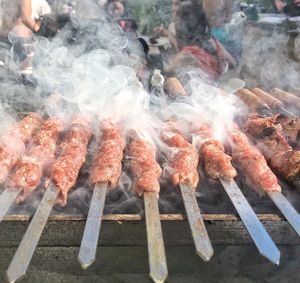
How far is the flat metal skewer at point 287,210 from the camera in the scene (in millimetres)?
2469

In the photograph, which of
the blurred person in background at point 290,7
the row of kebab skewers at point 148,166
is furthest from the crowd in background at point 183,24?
the row of kebab skewers at point 148,166

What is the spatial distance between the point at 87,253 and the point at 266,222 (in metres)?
1.17

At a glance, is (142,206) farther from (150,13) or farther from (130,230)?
(150,13)

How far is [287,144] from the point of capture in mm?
3586

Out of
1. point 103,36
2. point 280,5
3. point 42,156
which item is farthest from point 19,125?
point 280,5

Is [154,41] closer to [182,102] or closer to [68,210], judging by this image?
[182,102]

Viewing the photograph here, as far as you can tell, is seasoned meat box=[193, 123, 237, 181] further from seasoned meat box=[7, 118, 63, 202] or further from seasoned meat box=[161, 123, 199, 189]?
seasoned meat box=[7, 118, 63, 202]

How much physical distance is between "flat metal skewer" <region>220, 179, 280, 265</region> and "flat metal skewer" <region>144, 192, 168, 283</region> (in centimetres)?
53

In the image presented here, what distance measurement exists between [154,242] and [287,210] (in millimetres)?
967

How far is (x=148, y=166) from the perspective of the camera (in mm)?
2992

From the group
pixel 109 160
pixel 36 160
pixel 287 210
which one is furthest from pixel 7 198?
pixel 287 210

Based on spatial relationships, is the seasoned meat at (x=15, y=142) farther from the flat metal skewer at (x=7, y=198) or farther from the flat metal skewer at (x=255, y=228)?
the flat metal skewer at (x=255, y=228)

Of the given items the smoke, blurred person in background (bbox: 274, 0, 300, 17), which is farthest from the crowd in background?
blurred person in background (bbox: 274, 0, 300, 17)

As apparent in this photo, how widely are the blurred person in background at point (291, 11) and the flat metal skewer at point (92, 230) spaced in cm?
684
